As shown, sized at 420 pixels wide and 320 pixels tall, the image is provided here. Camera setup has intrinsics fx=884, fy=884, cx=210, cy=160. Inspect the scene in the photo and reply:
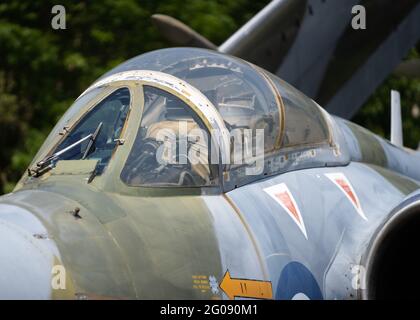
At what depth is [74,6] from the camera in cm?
1493

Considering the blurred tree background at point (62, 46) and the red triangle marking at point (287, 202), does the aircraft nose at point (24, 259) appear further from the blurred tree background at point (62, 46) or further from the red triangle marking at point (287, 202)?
the blurred tree background at point (62, 46)

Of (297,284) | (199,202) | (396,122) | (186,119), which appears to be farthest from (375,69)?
(199,202)

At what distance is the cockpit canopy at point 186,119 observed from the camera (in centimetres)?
462

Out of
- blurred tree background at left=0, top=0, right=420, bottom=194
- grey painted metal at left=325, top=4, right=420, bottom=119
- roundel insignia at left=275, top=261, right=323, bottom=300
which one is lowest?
roundel insignia at left=275, top=261, right=323, bottom=300

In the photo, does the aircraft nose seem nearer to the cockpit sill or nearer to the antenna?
the cockpit sill

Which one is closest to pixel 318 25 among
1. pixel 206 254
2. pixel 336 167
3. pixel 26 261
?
pixel 336 167

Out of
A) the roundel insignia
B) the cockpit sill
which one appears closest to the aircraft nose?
the cockpit sill

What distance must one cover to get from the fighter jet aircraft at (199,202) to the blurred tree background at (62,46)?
9.25m

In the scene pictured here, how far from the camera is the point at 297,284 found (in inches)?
184

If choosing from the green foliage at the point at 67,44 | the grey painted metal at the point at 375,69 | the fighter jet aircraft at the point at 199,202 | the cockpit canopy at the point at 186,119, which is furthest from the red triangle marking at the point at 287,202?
the green foliage at the point at 67,44

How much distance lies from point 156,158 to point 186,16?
419 inches

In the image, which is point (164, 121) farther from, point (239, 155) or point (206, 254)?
point (206, 254)

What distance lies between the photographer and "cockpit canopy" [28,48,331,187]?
15.2 feet

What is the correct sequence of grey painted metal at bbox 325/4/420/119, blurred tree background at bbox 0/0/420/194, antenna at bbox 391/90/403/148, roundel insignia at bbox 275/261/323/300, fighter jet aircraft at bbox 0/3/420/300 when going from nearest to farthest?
fighter jet aircraft at bbox 0/3/420/300 → roundel insignia at bbox 275/261/323/300 → antenna at bbox 391/90/403/148 → grey painted metal at bbox 325/4/420/119 → blurred tree background at bbox 0/0/420/194
